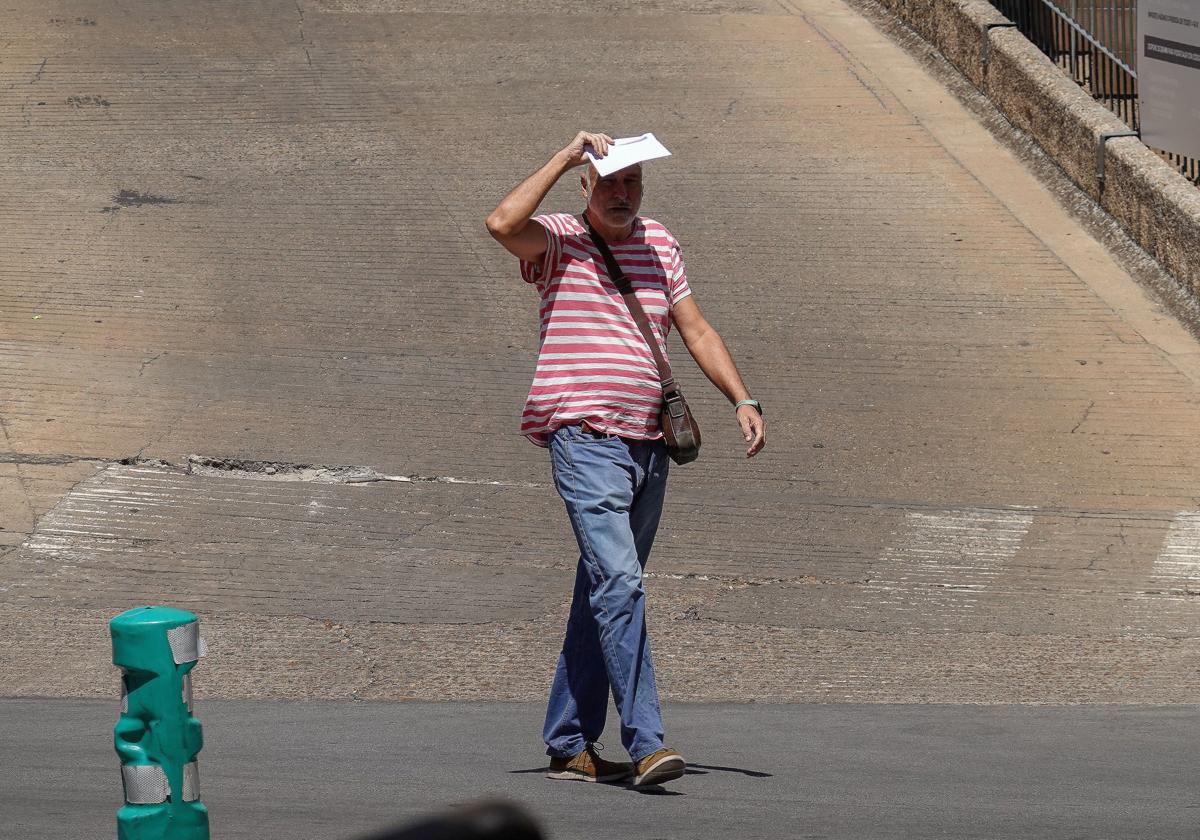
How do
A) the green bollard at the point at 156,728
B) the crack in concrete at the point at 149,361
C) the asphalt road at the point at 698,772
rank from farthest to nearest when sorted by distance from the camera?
1. the crack in concrete at the point at 149,361
2. the asphalt road at the point at 698,772
3. the green bollard at the point at 156,728

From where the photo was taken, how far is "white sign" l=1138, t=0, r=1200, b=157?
1027 cm

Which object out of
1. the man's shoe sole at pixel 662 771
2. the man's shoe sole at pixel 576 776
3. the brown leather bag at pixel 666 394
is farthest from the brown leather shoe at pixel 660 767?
the brown leather bag at pixel 666 394

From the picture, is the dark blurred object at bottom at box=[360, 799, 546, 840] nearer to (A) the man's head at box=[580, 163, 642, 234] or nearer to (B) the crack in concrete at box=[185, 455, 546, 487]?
(A) the man's head at box=[580, 163, 642, 234]

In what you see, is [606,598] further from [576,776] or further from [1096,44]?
[1096,44]

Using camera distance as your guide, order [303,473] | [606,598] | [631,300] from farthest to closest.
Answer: [303,473] < [631,300] < [606,598]

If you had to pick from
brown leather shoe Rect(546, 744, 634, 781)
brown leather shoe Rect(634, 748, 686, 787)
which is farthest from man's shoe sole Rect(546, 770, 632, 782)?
brown leather shoe Rect(634, 748, 686, 787)

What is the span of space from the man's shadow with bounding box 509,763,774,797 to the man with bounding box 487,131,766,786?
0.16 ft

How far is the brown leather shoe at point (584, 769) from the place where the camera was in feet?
16.6

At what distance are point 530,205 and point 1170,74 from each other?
6946 mm

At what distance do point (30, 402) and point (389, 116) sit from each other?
15.2 ft

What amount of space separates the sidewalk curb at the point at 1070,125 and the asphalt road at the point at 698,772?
519 cm

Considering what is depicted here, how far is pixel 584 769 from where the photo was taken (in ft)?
16.7

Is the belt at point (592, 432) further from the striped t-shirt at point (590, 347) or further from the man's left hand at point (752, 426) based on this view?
the man's left hand at point (752, 426)

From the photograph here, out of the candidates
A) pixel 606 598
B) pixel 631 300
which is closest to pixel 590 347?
pixel 631 300
